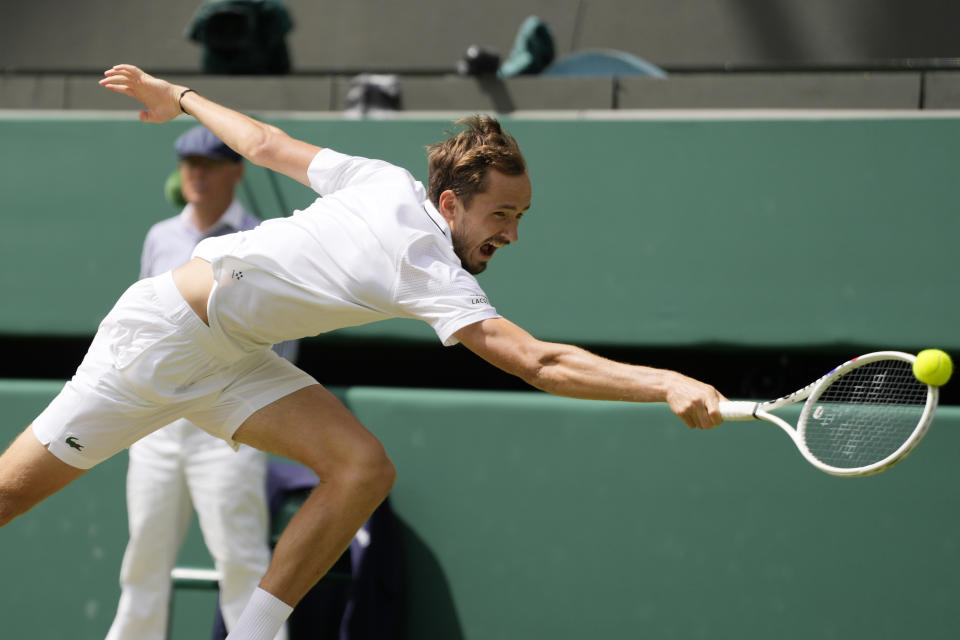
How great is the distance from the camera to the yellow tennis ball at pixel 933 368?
2.18m

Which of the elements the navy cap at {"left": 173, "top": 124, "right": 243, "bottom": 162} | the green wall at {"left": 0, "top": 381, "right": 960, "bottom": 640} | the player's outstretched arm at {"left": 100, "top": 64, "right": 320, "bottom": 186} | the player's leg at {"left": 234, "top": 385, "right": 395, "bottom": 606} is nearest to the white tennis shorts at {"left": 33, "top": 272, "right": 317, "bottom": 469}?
the player's leg at {"left": 234, "top": 385, "right": 395, "bottom": 606}

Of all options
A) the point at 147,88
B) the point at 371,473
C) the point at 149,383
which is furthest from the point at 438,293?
the point at 147,88

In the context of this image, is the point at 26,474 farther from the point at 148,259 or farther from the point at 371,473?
the point at 148,259

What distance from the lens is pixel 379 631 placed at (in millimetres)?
3914

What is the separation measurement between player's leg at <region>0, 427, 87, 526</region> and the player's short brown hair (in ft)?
3.63

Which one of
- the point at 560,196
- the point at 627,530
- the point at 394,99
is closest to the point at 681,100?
the point at 560,196

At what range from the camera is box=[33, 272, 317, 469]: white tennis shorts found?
8.86ft

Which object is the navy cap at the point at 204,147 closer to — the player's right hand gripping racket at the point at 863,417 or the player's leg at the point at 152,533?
the player's leg at the point at 152,533

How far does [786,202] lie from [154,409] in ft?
7.42

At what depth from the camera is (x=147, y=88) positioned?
9.85 feet

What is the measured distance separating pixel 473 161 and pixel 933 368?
1079 millimetres

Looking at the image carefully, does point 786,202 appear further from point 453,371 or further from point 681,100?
point 453,371

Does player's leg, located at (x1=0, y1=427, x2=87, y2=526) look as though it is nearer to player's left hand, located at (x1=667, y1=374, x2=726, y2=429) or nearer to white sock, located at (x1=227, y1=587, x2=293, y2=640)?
white sock, located at (x1=227, y1=587, x2=293, y2=640)

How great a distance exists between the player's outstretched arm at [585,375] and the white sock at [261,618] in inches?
30.7
